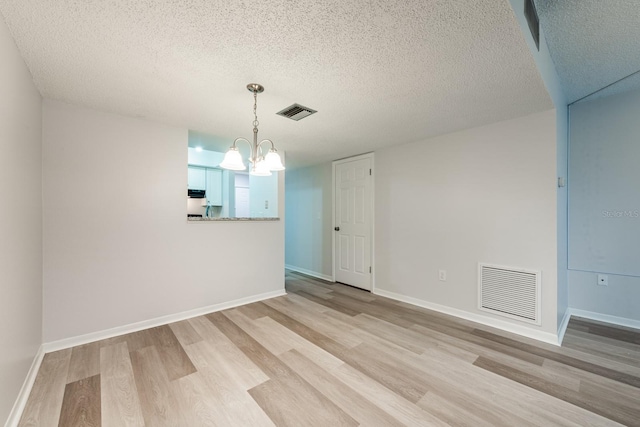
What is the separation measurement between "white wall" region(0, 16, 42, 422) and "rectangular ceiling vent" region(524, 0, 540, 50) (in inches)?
109

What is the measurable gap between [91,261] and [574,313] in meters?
5.24

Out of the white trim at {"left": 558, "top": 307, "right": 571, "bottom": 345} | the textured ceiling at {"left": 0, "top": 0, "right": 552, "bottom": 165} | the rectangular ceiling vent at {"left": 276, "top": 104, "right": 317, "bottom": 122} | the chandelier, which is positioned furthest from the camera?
the white trim at {"left": 558, "top": 307, "right": 571, "bottom": 345}

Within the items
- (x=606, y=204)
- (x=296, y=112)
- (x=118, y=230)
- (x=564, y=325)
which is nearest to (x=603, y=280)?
(x=564, y=325)

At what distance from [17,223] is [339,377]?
229 cm

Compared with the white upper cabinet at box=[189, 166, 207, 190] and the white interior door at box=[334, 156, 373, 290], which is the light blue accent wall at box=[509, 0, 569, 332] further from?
the white upper cabinet at box=[189, 166, 207, 190]

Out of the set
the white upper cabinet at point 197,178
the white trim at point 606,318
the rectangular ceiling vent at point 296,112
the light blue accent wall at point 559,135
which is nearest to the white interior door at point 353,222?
the rectangular ceiling vent at point 296,112

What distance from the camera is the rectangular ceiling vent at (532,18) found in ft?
4.75

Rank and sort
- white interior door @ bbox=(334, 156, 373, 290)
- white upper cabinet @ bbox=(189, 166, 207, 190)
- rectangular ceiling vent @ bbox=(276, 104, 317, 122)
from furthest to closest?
white upper cabinet @ bbox=(189, 166, 207, 190) → white interior door @ bbox=(334, 156, 373, 290) → rectangular ceiling vent @ bbox=(276, 104, 317, 122)

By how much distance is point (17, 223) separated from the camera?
1.57 meters

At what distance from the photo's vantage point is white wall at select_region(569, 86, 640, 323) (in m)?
2.69

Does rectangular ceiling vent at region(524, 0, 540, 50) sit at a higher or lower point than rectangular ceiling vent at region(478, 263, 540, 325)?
higher

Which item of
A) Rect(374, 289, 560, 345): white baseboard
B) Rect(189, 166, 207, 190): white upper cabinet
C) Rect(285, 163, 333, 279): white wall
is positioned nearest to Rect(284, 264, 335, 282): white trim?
Rect(285, 163, 333, 279): white wall

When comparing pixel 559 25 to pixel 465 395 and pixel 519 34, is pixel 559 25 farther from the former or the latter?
pixel 465 395

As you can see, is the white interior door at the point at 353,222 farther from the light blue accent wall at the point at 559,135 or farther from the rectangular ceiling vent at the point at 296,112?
the light blue accent wall at the point at 559,135
